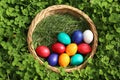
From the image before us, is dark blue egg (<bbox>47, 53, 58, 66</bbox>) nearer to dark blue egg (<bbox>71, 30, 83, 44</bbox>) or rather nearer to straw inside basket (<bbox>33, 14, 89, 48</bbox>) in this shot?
straw inside basket (<bbox>33, 14, 89, 48</bbox>)

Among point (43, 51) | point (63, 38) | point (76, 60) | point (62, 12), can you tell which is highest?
point (62, 12)

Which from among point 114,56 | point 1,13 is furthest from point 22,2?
point 114,56

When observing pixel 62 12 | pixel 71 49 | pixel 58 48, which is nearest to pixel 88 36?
pixel 71 49

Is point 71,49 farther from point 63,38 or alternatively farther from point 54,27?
point 54,27

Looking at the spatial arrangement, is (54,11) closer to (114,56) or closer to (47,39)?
(47,39)

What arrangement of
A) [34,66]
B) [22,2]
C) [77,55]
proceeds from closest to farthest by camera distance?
[34,66]
[77,55]
[22,2]

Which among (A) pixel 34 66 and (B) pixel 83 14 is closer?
(A) pixel 34 66
